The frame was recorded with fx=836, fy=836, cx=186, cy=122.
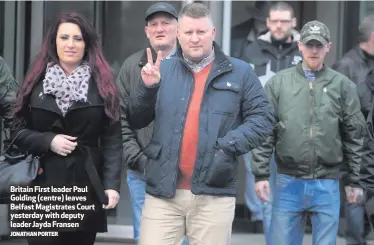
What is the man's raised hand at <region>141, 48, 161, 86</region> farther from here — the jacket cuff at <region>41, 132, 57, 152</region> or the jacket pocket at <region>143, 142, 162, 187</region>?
the jacket cuff at <region>41, 132, 57, 152</region>

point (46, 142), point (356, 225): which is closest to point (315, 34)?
point (356, 225)

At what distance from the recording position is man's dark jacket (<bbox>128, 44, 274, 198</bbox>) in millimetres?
4637

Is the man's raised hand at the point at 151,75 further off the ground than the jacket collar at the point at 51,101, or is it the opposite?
the man's raised hand at the point at 151,75

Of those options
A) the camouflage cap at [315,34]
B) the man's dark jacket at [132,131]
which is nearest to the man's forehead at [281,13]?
the camouflage cap at [315,34]

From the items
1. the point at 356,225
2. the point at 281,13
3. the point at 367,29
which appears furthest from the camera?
the point at 281,13

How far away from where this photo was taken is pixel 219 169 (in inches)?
181

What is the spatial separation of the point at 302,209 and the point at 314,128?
583 millimetres

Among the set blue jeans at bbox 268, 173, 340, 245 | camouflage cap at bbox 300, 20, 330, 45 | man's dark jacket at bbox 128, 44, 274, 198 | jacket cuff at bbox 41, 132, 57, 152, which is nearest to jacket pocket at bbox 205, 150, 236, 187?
Answer: man's dark jacket at bbox 128, 44, 274, 198

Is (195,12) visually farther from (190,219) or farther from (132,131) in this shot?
(132,131)

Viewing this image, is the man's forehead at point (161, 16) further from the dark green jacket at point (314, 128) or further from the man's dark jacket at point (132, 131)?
the dark green jacket at point (314, 128)

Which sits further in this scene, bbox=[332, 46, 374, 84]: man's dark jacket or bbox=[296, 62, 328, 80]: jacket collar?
bbox=[332, 46, 374, 84]: man's dark jacket

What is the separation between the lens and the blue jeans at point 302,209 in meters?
5.77

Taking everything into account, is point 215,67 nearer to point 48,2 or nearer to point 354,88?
point 354,88

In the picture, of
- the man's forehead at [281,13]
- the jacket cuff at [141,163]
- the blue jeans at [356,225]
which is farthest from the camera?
the man's forehead at [281,13]
